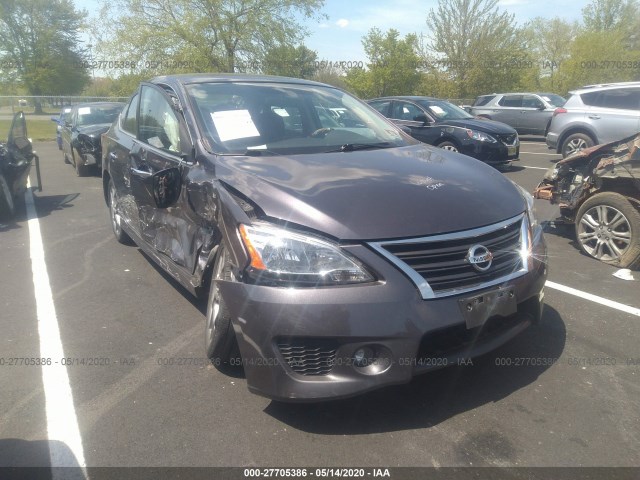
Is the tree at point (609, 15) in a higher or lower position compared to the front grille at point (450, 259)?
higher

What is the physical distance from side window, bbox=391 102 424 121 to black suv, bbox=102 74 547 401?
27.3 feet

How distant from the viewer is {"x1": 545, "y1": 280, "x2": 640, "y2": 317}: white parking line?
4172mm

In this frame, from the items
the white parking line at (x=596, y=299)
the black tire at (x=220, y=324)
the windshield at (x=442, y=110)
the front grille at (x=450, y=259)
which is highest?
the windshield at (x=442, y=110)

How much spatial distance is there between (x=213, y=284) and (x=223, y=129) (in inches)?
42.8

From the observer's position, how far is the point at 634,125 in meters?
11.1

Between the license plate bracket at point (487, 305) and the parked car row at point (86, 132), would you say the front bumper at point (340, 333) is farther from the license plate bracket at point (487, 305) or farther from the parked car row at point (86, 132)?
the parked car row at point (86, 132)

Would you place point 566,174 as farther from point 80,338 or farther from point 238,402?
point 80,338

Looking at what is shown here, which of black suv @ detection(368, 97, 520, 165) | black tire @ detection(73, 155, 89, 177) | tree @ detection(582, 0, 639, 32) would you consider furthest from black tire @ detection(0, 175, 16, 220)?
tree @ detection(582, 0, 639, 32)

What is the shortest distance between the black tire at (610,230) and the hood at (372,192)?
2.36m

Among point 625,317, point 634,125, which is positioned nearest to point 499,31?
point 634,125

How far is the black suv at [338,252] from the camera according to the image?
2504 mm

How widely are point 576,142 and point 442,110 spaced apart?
313 cm

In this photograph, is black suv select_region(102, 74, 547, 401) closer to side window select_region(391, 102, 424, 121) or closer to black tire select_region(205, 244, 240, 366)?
black tire select_region(205, 244, 240, 366)

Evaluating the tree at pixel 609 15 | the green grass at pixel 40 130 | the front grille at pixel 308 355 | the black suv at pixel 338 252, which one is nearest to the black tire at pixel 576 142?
the black suv at pixel 338 252
